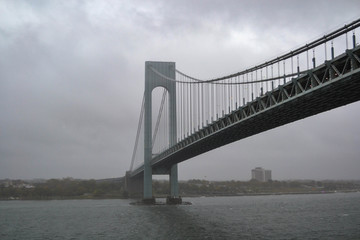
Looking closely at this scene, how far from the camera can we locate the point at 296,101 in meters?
24.5

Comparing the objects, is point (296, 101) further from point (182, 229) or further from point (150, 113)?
point (150, 113)

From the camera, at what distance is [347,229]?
3347 centimetres

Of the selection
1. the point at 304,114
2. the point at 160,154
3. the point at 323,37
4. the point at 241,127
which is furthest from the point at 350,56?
the point at 160,154

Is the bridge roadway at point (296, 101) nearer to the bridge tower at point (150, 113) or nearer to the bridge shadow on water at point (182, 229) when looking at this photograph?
the bridge shadow on water at point (182, 229)

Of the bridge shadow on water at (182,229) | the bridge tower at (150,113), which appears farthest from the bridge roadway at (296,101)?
the bridge tower at (150,113)

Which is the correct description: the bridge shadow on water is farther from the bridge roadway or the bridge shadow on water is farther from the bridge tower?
the bridge tower

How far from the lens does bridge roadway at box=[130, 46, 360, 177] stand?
20688 millimetres

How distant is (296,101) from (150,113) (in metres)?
41.4

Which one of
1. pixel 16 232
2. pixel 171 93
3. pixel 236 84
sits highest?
pixel 171 93

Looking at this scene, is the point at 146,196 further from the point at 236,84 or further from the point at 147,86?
the point at 236,84

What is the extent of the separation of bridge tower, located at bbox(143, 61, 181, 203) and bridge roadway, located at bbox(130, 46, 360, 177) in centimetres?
2196

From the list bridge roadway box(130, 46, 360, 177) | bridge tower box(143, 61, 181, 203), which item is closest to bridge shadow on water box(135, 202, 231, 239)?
bridge roadway box(130, 46, 360, 177)

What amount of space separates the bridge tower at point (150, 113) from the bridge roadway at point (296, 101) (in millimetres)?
21955

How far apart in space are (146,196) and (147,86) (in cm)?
1550
